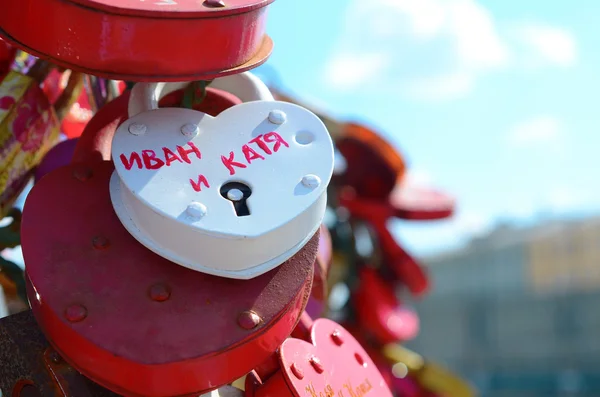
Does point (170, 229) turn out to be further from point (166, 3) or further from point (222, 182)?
point (166, 3)

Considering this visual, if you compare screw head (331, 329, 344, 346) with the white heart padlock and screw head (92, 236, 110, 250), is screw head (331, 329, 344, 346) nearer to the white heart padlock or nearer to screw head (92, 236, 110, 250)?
the white heart padlock

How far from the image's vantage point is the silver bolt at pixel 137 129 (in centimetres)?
163

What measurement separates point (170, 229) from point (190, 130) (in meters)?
0.20

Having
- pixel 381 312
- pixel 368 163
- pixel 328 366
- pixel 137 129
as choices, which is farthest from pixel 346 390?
pixel 368 163

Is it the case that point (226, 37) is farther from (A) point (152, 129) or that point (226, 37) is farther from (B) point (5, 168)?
(B) point (5, 168)

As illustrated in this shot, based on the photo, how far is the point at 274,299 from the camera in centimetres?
157

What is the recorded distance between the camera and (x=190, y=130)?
64.9 inches

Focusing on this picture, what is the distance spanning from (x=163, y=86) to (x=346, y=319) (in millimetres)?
2053

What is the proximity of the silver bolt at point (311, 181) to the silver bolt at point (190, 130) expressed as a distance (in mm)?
190

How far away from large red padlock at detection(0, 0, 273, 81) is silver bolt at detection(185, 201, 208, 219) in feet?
0.69

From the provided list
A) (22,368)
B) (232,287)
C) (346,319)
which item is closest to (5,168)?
(22,368)

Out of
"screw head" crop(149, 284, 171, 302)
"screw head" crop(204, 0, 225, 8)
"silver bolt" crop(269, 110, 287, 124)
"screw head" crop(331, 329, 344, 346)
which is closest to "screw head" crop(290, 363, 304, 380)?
"screw head" crop(331, 329, 344, 346)

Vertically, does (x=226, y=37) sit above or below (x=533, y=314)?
above

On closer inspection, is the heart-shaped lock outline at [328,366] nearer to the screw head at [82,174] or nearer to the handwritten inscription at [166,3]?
the screw head at [82,174]
